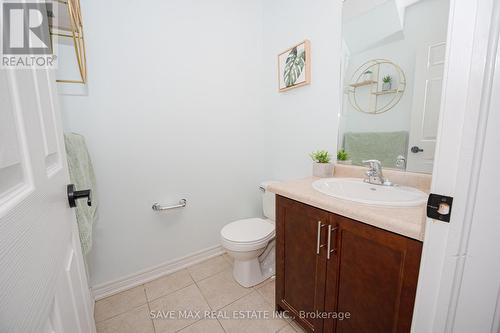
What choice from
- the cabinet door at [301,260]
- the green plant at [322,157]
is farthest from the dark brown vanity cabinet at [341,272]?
the green plant at [322,157]

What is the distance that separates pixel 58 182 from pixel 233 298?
4.51 feet

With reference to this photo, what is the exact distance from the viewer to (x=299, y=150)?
→ 5.75ft

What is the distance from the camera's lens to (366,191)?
44.7 inches

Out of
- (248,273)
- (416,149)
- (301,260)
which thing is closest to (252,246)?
(248,273)

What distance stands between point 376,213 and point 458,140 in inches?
14.7

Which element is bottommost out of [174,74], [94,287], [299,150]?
[94,287]

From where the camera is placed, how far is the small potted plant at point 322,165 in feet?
4.60

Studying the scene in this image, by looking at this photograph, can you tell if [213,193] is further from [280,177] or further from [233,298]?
[233,298]

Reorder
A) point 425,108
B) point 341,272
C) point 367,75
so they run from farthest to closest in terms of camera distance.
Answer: point 367,75, point 425,108, point 341,272

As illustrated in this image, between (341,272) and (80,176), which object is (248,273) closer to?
(341,272)

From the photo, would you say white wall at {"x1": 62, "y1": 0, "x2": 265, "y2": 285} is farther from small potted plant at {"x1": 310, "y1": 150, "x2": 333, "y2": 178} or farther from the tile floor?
small potted plant at {"x1": 310, "y1": 150, "x2": 333, "y2": 178}

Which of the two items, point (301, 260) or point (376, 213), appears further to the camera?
point (301, 260)

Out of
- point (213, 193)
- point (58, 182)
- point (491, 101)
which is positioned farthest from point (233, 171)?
point (491, 101)

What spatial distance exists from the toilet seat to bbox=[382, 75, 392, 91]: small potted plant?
47.1 inches
